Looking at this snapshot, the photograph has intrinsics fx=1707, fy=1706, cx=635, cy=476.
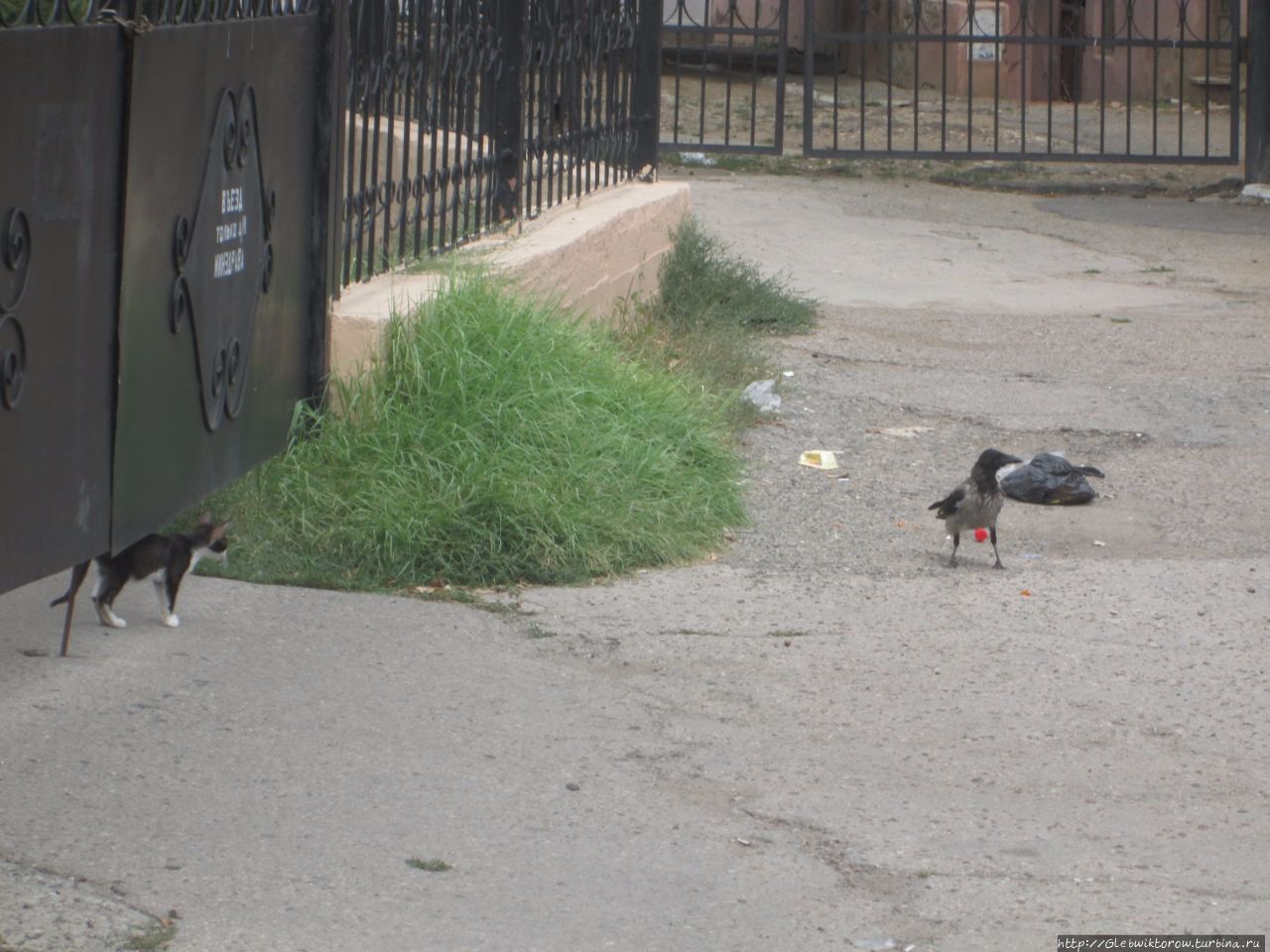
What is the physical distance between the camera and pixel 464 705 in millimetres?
4684

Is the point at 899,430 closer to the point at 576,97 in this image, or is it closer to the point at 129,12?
the point at 576,97

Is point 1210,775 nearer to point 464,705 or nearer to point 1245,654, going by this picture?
point 1245,654

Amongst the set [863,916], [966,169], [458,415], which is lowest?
[863,916]

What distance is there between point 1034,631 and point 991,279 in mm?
7553

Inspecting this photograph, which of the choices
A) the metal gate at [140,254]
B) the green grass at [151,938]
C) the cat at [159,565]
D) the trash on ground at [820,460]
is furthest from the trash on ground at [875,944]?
the trash on ground at [820,460]

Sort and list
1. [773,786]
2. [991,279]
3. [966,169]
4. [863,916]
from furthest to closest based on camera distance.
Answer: [966,169] < [991,279] < [773,786] < [863,916]

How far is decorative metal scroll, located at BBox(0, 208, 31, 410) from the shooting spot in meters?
3.21

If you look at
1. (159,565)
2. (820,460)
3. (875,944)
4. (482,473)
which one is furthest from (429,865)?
(820,460)

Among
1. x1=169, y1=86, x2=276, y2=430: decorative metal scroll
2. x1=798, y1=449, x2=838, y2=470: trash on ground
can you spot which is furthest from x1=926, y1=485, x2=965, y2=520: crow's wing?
x1=169, y1=86, x2=276, y2=430: decorative metal scroll

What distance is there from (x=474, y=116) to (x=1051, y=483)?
10.1ft

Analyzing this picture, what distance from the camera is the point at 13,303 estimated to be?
325 cm

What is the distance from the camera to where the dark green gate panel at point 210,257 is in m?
4.00

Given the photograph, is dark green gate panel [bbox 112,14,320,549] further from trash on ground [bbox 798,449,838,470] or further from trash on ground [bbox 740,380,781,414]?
trash on ground [bbox 740,380,781,414]

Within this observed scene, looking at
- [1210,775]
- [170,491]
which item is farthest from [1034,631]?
[170,491]
